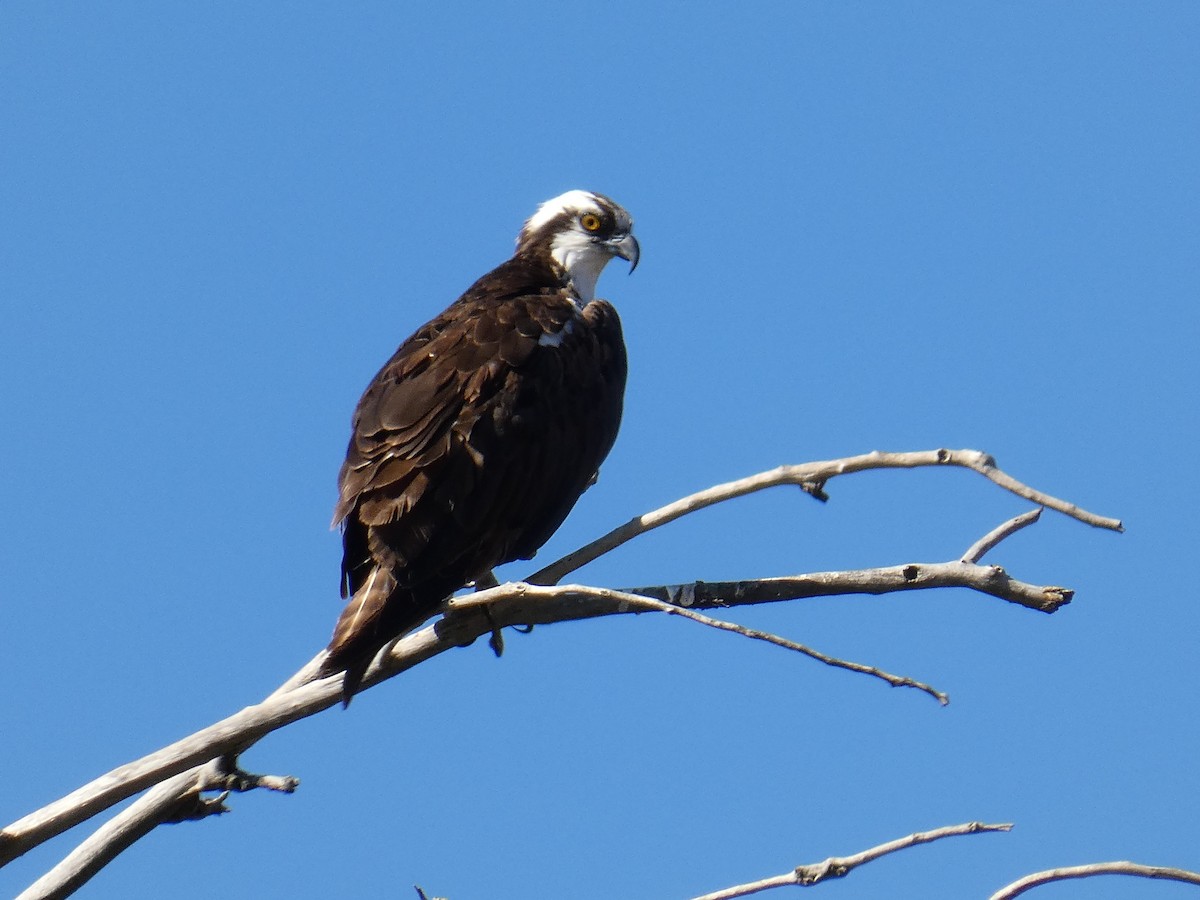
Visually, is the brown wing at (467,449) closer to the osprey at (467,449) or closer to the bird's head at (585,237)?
the osprey at (467,449)

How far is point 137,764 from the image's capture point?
4.20m

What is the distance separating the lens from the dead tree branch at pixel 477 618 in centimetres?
417

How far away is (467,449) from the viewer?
5.77m

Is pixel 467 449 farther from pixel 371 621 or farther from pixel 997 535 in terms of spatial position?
pixel 997 535

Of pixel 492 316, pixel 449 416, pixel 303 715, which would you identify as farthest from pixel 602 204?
pixel 303 715

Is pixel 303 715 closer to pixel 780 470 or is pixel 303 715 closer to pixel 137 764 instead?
pixel 137 764

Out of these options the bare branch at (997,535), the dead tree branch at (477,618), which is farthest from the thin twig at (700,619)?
the bare branch at (997,535)

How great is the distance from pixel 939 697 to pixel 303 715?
1.84 meters

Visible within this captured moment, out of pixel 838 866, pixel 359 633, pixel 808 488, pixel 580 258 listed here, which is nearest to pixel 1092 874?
pixel 838 866

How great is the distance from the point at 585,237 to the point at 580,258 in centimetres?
13

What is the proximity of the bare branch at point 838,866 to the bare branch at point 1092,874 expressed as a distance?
7.1 inches

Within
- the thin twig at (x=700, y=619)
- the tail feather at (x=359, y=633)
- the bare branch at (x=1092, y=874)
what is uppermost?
the tail feather at (x=359, y=633)

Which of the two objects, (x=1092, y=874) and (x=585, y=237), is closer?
(x=1092, y=874)

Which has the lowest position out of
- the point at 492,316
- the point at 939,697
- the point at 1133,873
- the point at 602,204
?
the point at 1133,873
